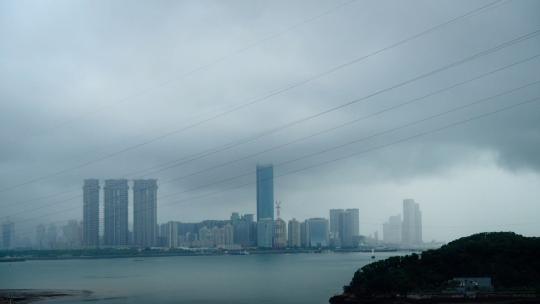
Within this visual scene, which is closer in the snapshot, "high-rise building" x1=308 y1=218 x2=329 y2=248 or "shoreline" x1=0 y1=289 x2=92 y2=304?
"shoreline" x1=0 y1=289 x2=92 y2=304

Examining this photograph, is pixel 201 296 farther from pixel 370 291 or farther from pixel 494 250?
pixel 494 250

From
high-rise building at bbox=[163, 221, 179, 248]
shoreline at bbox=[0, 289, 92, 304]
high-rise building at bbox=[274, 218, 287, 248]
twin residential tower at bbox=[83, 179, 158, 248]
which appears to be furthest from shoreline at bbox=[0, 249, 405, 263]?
shoreline at bbox=[0, 289, 92, 304]

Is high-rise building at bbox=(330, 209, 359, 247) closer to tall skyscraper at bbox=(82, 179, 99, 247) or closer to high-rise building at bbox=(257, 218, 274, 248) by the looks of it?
high-rise building at bbox=(257, 218, 274, 248)

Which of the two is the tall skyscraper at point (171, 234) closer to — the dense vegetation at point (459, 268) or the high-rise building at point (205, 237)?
the high-rise building at point (205, 237)

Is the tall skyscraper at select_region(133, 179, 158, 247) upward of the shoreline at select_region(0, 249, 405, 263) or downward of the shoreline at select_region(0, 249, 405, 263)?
upward

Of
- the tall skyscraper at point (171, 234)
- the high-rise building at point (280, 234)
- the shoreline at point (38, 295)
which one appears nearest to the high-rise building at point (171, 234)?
the tall skyscraper at point (171, 234)

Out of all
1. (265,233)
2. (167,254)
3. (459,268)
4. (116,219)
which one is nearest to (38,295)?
(459,268)
